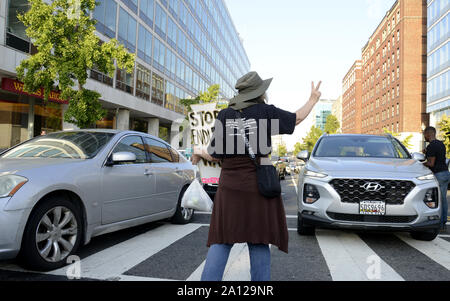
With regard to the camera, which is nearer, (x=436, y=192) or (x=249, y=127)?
(x=249, y=127)

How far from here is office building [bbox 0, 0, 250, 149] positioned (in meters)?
15.8

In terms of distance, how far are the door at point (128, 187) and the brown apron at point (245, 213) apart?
2249 millimetres

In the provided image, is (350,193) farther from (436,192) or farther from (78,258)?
(78,258)

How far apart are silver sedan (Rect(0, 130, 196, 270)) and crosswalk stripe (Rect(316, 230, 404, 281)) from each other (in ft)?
8.31

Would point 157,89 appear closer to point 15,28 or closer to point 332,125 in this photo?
point 15,28

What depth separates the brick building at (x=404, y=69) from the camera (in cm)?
5066

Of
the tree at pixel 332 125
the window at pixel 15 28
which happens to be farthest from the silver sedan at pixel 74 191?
the tree at pixel 332 125

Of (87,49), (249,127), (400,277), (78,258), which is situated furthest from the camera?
(87,49)

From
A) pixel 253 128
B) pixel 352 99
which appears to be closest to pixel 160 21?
pixel 253 128

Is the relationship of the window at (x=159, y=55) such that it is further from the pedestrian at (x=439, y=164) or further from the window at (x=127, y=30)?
the pedestrian at (x=439, y=164)

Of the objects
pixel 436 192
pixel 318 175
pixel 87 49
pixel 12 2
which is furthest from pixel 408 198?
pixel 12 2

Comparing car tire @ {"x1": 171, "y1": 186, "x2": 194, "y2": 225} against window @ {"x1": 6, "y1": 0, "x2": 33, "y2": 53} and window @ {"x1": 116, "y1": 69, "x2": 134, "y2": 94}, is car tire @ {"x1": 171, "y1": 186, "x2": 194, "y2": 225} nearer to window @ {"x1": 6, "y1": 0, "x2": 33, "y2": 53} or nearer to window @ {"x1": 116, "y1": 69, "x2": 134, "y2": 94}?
window @ {"x1": 6, "y1": 0, "x2": 33, "y2": 53}

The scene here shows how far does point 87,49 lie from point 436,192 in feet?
35.3

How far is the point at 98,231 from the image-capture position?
161 inches
